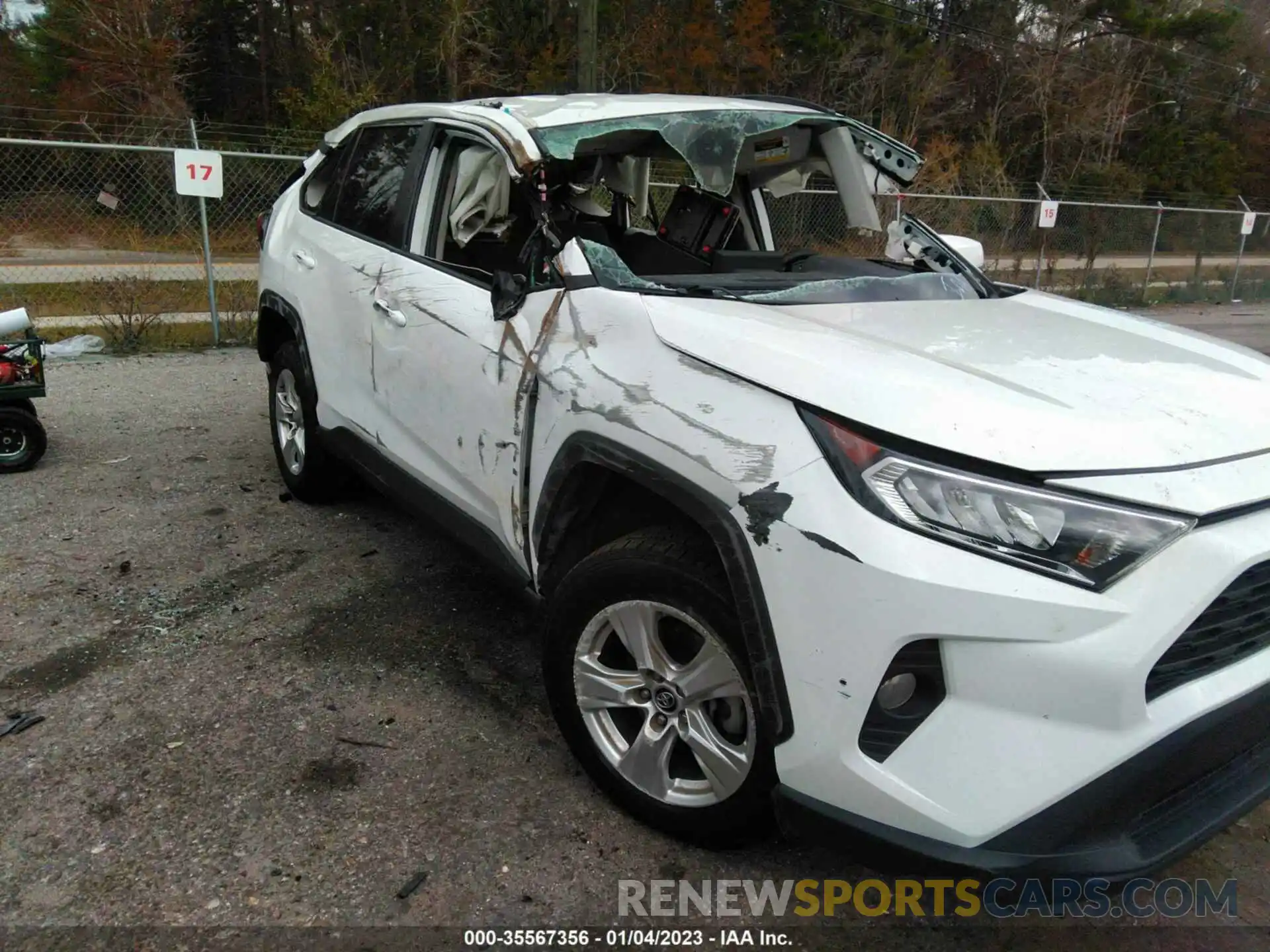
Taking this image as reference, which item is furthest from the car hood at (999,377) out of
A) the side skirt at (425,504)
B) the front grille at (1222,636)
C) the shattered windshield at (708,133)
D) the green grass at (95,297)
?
the green grass at (95,297)

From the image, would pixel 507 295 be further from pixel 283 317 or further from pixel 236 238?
pixel 236 238

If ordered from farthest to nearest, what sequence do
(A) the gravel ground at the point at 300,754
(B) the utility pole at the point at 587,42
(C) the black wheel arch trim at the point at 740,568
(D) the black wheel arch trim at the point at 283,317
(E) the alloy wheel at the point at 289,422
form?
1. (B) the utility pole at the point at 587,42
2. (E) the alloy wheel at the point at 289,422
3. (D) the black wheel arch trim at the point at 283,317
4. (A) the gravel ground at the point at 300,754
5. (C) the black wheel arch trim at the point at 740,568

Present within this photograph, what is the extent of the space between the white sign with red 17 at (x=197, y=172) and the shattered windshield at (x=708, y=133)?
6.47 metres

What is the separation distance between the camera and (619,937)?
2.12 metres

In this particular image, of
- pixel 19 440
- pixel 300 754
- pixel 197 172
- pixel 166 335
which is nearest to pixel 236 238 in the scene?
pixel 166 335

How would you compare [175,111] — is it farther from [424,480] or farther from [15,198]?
[424,480]

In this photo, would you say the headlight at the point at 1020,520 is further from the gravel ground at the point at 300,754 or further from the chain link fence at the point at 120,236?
the chain link fence at the point at 120,236

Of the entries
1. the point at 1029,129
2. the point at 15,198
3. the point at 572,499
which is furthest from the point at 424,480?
the point at 1029,129

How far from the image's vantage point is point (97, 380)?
7.39 m

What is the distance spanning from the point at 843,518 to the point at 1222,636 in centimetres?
Result: 77

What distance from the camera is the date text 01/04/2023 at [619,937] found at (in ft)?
6.87

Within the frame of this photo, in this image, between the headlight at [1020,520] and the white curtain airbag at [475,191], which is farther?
the white curtain airbag at [475,191]

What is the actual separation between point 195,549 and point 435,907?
2.59 metres
